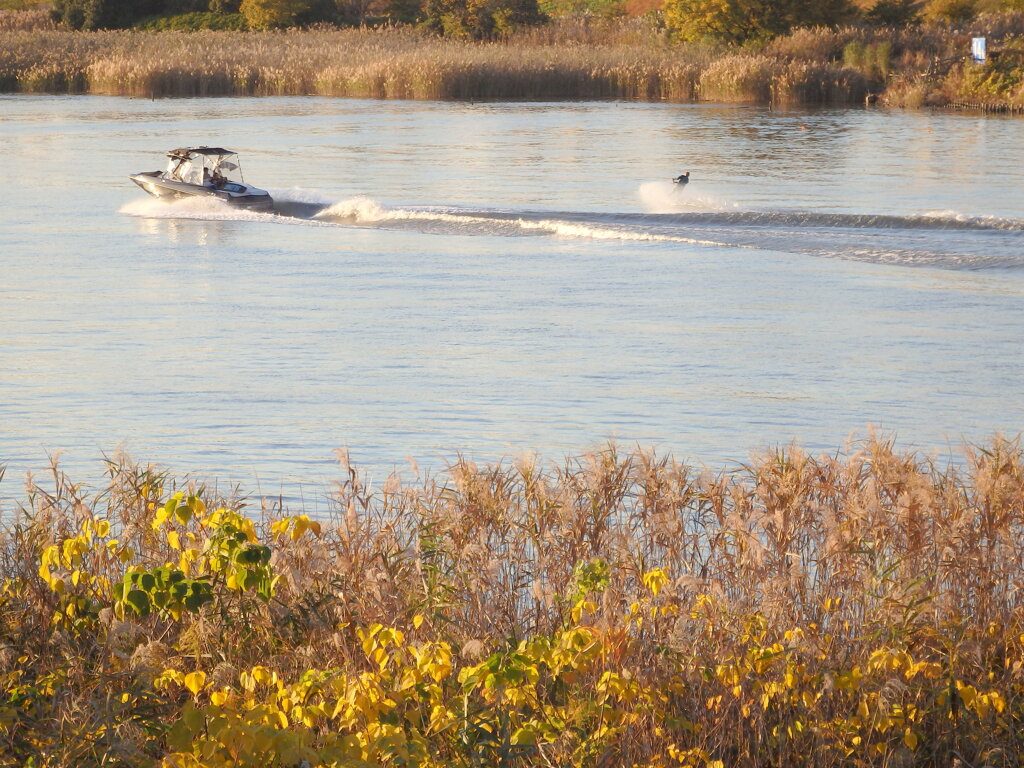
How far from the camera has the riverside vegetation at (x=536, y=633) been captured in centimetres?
466

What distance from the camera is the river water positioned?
10.6m

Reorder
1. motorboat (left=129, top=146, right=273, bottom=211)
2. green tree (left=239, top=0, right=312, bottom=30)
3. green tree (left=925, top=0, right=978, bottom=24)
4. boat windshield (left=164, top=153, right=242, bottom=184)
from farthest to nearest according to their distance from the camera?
green tree (left=239, top=0, right=312, bottom=30), green tree (left=925, top=0, right=978, bottom=24), boat windshield (left=164, top=153, right=242, bottom=184), motorboat (left=129, top=146, right=273, bottom=211)

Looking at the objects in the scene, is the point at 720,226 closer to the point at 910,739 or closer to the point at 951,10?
the point at 910,739

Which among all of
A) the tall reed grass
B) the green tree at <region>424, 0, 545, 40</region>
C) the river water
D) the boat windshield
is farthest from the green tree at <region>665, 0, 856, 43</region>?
the boat windshield

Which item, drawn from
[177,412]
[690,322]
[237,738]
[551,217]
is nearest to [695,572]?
[237,738]

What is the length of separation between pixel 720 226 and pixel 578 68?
3085cm

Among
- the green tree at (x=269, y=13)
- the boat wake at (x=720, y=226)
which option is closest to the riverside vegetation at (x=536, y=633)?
the boat wake at (x=720, y=226)

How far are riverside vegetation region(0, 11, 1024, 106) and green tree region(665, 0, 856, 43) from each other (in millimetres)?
1012

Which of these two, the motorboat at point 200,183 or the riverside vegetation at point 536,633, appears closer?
the riverside vegetation at point 536,633

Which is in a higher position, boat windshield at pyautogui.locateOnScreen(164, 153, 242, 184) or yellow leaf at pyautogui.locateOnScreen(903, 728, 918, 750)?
boat windshield at pyautogui.locateOnScreen(164, 153, 242, 184)

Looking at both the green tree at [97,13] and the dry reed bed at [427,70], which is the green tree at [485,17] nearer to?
the dry reed bed at [427,70]

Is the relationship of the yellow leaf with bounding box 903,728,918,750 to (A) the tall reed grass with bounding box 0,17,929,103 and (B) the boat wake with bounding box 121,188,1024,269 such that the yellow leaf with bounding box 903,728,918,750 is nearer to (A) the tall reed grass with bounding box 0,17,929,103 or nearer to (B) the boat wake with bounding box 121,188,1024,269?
(B) the boat wake with bounding box 121,188,1024,269

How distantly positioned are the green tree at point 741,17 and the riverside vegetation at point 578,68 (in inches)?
39.8

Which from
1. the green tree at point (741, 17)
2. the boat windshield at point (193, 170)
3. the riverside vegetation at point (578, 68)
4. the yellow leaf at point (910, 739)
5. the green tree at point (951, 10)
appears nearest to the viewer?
the yellow leaf at point (910, 739)
